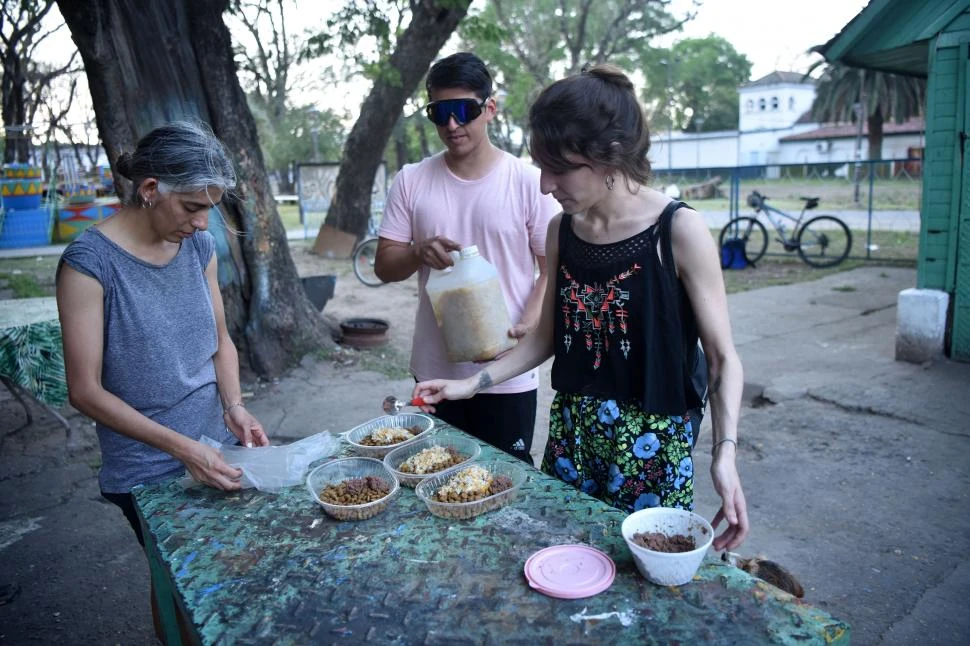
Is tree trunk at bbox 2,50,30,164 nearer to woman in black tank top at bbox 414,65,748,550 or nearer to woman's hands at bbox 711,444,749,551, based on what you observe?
woman in black tank top at bbox 414,65,748,550

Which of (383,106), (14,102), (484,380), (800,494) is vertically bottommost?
(800,494)

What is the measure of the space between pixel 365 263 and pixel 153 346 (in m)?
9.95

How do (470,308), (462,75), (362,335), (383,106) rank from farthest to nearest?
(383,106) < (362,335) < (462,75) < (470,308)

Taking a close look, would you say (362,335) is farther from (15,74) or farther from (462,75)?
(15,74)

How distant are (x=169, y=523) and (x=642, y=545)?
1.12 metres

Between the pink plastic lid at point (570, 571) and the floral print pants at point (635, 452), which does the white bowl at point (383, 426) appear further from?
the pink plastic lid at point (570, 571)

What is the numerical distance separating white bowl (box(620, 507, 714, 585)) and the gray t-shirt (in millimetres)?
1298

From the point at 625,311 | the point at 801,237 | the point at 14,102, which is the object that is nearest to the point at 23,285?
the point at 625,311

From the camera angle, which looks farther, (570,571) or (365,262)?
(365,262)

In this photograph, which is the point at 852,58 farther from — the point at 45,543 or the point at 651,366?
the point at 45,543

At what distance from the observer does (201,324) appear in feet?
7.06

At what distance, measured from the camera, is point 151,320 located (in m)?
2.00

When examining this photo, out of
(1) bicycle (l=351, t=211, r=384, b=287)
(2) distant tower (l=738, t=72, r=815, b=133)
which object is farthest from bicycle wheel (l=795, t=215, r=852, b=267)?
(2) distant tower (l=738, t=72, r=815, b=133)

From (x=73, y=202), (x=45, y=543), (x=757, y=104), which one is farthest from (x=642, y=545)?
(x=757, y=104)
